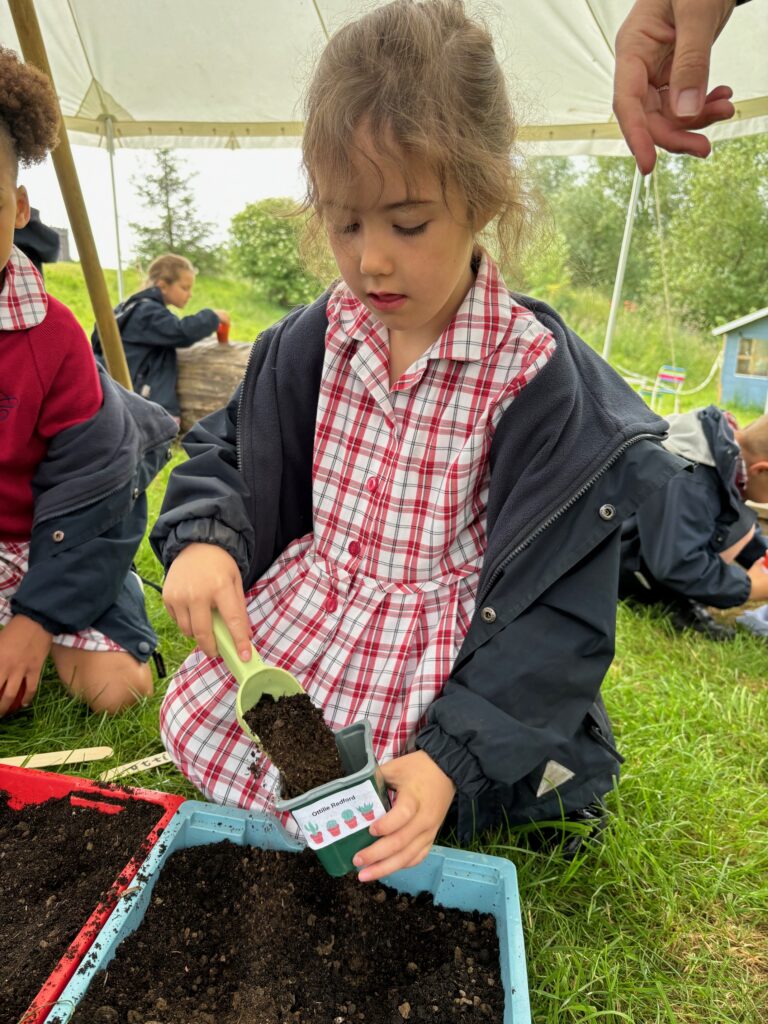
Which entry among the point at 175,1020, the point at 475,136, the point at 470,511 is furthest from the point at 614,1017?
the point at 475,136

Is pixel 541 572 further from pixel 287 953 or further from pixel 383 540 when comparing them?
pixel 287 953

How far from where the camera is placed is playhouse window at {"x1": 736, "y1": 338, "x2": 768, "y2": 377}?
664 cm

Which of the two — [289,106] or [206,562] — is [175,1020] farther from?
[289,106]

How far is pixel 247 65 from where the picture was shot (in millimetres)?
4332

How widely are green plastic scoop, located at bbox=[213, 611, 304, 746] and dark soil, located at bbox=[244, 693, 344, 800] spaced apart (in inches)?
0.4

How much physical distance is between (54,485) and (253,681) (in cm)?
77

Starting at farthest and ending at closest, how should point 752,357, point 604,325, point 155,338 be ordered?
point 604,325
point 752,357
point 155,338

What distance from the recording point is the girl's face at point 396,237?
3.27 ft

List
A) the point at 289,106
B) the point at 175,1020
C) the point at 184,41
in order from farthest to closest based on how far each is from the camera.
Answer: the point at 289,106
the point at 184,41
the point at 175,1020

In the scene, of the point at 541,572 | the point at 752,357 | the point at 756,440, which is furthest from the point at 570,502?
the point at 752,357

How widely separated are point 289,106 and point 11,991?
4872mm

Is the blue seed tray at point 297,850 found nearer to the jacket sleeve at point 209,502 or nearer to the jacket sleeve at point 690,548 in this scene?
the jacket sleeve at point 209,502

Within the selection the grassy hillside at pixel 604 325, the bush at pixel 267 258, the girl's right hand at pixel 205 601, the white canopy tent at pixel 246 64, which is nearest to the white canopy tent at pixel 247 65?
the white canopy tent at pixel 246 64

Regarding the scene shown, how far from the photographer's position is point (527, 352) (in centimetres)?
120
